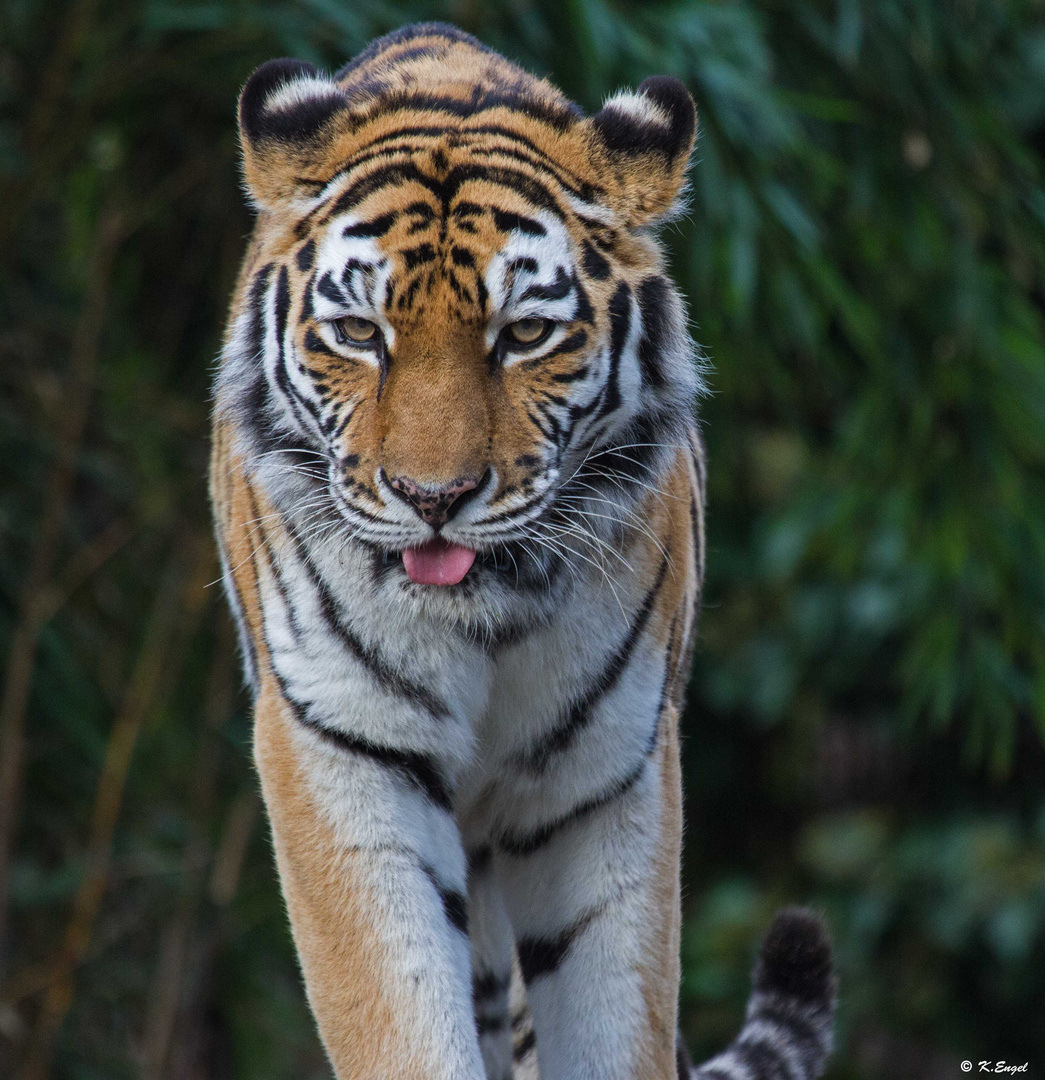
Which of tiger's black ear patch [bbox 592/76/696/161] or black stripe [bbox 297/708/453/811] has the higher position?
tiger's black ear patch [bbox 592/76/696/161]

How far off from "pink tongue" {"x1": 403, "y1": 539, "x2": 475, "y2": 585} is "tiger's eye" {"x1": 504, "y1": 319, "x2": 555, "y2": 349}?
0.21m

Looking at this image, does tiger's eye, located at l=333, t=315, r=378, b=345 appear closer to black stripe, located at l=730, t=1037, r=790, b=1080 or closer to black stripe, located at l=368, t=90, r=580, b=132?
black stripe, located at l=368, t=90, r=580, b=132

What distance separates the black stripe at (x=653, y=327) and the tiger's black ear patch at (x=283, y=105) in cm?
39

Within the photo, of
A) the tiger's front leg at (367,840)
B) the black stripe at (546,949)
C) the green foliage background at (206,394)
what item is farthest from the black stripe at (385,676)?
the green foliage background at (206,394)

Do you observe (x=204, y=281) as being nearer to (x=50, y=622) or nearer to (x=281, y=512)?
(x=50, y=622)

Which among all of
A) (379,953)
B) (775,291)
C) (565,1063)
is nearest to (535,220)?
(379,953)

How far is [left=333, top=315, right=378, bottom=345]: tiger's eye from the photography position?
147 cm

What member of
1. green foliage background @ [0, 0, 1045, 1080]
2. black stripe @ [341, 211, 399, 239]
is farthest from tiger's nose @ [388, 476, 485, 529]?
green foliage background @ [0, 0, 1045, 1080]

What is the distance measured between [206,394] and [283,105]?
2348mm

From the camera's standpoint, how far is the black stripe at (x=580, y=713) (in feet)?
5.35

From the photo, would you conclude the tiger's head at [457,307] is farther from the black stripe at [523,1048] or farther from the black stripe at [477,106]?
the black stripe at [523,1048]

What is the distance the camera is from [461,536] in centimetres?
143

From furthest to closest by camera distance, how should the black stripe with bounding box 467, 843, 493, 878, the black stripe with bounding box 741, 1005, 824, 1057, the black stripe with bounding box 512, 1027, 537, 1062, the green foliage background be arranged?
the green foliage background, the black stripe with bounding box 512, 1027, 537, 1062, the black stripe with bounding box 741, 1005, 824, 1057, the black stripe with bounding box 467, 843, 493, 878

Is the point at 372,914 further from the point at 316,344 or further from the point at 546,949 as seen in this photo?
the point at 316,344
